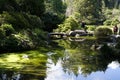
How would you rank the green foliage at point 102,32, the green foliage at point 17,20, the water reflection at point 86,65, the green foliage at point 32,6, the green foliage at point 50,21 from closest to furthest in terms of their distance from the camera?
the water reflection at point 86,65, the green foliage at point 17,20, the green foliage at point 32,6, the green foliage at point 102,32, the green foliage at point 50,21

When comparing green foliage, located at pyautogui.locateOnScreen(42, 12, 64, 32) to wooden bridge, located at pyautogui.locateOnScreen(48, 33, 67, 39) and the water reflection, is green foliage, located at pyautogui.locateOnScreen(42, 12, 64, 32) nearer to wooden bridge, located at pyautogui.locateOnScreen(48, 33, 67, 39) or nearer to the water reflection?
wooden bridge, located at pyautogui.locateOnScreen(48, 33, 67, 39)

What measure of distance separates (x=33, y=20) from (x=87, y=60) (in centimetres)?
1572

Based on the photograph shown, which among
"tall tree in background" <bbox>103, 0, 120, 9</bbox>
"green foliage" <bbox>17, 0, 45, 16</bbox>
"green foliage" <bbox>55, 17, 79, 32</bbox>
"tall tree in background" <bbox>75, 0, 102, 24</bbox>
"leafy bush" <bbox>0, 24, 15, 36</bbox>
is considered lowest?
"tall tree in background" <bbox>103, 0, 120, 9</bbox>

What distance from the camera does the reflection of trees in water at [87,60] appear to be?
20228mm

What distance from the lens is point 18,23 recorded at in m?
32.8

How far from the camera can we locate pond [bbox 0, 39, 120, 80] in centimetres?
1768

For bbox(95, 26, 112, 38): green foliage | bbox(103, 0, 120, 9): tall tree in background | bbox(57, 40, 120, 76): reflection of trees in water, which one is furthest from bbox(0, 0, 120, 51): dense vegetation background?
bbox(103, 0, 120, 9): tall tree in background

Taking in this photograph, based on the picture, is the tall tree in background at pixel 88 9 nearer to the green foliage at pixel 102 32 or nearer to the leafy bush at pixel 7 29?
the green foliage at pixel 102 32

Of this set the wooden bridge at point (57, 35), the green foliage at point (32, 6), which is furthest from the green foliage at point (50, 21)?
the wooden bridge at point (57, 35)

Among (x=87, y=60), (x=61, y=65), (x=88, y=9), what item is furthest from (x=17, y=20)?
(x=88, y=9)

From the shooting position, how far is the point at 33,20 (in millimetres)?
37781

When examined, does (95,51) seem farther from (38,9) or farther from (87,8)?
(87,8)

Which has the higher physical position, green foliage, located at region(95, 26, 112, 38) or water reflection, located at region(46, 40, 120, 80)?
water reflection, located at region(46, 40, 120, 80)

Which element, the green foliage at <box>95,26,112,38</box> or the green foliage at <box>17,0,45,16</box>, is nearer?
the green foliage at <box>17,0,45,16</box>
